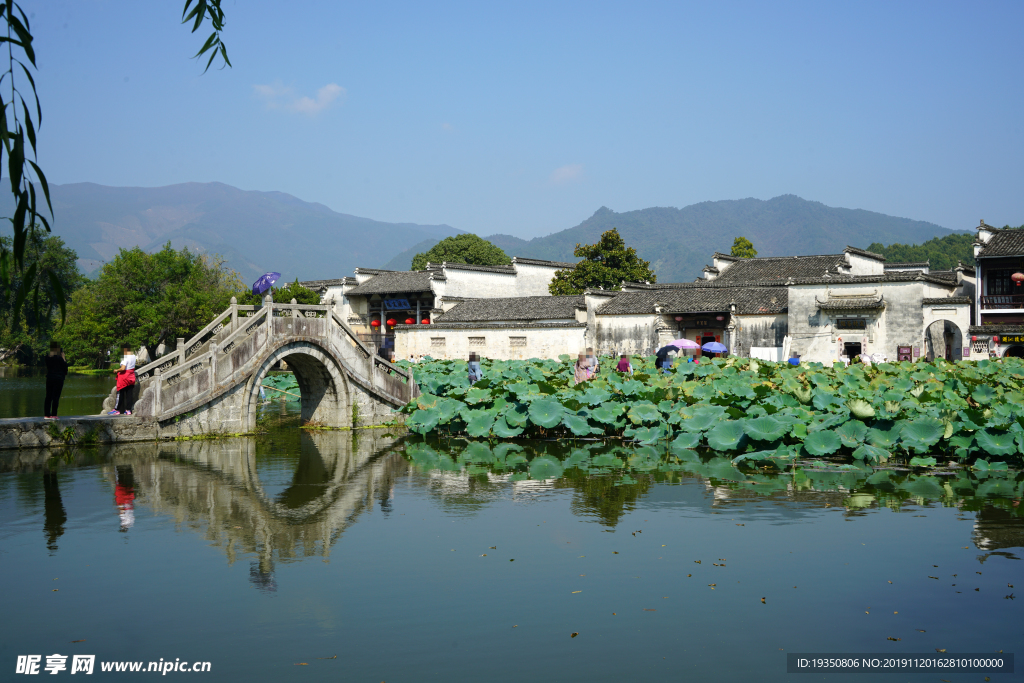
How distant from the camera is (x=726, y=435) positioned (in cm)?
1295

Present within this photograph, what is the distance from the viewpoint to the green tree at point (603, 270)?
45875mm

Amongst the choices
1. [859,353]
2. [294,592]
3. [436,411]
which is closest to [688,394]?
[436,411]

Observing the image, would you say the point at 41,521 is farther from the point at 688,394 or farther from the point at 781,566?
the point at 688,394

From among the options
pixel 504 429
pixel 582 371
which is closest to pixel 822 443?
pixel 504 429

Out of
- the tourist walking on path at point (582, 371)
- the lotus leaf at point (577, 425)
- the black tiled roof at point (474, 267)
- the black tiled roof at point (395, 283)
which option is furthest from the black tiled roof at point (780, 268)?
the lotus leaf at point (577, 425)

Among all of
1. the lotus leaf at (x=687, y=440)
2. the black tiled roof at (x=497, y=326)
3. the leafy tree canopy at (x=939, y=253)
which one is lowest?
the lotus leaf at (x=687, y=440)

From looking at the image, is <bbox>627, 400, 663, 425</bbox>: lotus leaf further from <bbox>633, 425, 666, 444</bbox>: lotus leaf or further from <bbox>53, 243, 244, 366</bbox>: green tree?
<bbox>53, 243, 244, 366</bbox>: green tree

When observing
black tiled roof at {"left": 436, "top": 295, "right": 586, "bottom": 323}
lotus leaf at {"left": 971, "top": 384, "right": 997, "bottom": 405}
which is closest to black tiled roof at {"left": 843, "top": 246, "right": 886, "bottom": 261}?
black tiled roof at {"left": 436, "top": 295, "right": 586, "bottom": 323}

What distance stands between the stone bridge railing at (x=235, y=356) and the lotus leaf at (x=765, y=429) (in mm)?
8768

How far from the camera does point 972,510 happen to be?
9.31 m

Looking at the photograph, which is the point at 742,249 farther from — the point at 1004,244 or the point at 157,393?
the point at 157,393

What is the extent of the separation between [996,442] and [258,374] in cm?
1266

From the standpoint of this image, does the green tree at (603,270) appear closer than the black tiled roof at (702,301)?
No

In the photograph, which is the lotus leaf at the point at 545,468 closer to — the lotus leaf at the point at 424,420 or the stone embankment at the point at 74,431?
the lotus leaf at the point at 424,420
